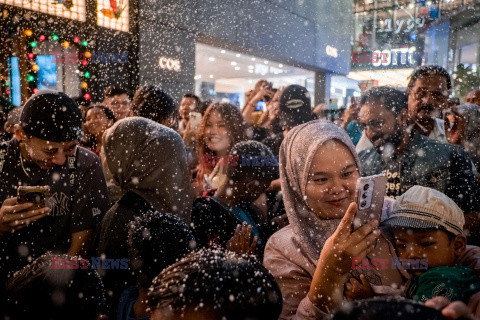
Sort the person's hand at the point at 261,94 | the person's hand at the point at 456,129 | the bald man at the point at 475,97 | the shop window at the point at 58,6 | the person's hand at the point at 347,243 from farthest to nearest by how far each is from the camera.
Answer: the shop window at the point at 58,6, the person's hand at the point at 261,94, the bald man at the point at 475,97, the person's hand at the point at 456,129, the person's hand at the point at 347,243

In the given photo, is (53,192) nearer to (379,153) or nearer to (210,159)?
(210,159)

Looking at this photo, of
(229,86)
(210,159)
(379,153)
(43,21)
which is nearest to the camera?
(379,153)

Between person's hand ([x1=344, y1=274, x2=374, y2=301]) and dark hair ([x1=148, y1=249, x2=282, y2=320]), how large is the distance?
0.53 m

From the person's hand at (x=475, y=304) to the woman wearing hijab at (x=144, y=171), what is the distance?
1789 millimetres

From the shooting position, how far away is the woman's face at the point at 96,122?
4.54 m

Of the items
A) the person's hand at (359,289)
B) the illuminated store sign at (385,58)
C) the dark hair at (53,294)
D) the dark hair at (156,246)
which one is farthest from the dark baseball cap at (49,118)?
the illuminated store sign at (385,58)

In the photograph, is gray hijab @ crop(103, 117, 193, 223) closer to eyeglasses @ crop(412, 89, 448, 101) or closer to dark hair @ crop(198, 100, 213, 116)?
eyeglasses @ crop(412, 89, 448, 101)

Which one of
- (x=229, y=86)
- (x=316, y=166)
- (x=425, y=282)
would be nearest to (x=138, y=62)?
(x=316, y=166)

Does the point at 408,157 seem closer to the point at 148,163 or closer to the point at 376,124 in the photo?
the point at 376,124

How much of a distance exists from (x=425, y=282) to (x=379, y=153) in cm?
154

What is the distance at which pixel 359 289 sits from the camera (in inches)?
56.9

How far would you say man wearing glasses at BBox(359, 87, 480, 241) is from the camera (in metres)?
2.60

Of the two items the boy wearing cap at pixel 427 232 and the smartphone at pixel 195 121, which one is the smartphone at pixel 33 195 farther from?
the smartphone at pixel 195 121

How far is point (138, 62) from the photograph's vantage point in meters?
8.84
